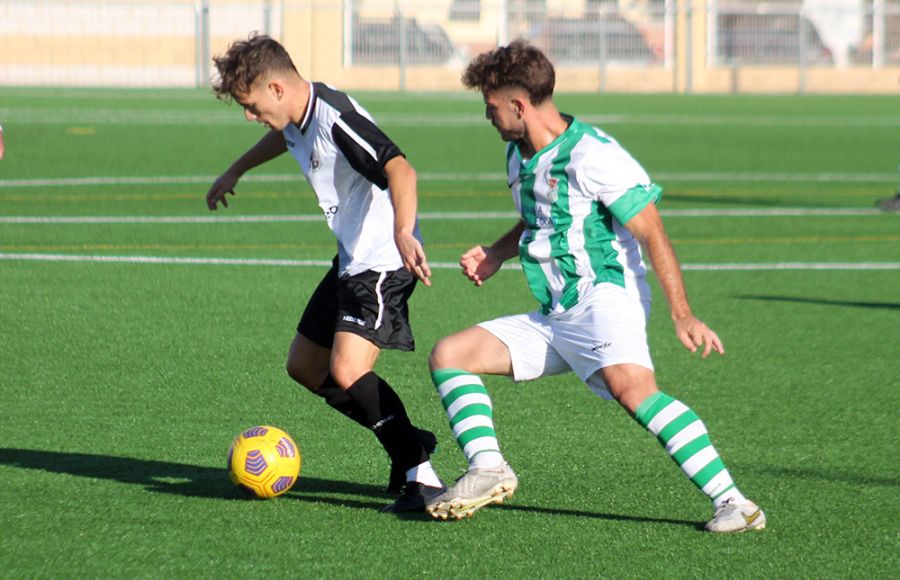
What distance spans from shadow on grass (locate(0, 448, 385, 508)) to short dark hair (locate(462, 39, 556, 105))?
64.6 inches

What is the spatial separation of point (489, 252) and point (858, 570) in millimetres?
1710

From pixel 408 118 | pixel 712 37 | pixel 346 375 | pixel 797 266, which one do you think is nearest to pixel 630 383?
pixel 346 375

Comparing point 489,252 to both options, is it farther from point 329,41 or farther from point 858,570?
point 329,41

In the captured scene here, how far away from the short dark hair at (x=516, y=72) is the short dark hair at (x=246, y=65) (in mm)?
759

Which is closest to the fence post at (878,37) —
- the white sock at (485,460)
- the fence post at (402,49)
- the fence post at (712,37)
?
the fence post at (712,37)

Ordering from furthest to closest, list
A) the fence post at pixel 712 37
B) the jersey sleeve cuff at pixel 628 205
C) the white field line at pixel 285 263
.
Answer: the fence post at pixel 712 37 < the white field line at pixel 285 263 < the jersey sleeve cuff at pixel 628 205

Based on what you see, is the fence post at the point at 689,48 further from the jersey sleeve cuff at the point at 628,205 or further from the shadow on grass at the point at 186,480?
the jersey sleeve cuff at the point at 628,205

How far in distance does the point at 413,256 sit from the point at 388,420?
779 mm

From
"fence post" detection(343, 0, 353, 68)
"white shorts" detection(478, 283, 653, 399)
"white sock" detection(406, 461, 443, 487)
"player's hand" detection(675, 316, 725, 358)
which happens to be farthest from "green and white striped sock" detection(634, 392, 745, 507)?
"fence post" detection(343, 0, 353, 68)

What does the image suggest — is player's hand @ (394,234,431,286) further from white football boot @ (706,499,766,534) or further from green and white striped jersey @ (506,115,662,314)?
white football boot @ (706,499,766,534)

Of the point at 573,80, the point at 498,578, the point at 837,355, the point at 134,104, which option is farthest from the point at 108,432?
the point at 573,80

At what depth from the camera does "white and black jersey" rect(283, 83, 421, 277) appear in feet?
19.3

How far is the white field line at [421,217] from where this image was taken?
14984 mm

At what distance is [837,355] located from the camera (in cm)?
905
